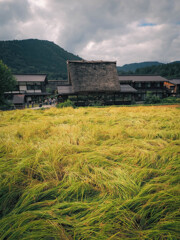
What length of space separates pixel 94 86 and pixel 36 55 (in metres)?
104

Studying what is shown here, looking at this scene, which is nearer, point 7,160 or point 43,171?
point 43,171

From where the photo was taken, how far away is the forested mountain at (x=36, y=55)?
69.1m

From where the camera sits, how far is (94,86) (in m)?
13.4

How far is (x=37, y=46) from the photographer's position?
336 ft

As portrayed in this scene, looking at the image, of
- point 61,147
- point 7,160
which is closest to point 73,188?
point 61,147

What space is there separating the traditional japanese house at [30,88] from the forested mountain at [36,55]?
169 feet

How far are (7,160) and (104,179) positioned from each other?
4.35 ft

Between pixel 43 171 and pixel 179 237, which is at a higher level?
pixel 43 171

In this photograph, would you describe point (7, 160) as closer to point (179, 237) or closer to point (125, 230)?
point (125, 230)

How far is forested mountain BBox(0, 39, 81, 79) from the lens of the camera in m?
69.1

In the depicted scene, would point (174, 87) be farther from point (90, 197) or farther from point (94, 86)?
point (90, 197)

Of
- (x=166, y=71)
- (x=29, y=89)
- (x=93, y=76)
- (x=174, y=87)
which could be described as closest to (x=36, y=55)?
(x=29, y=89)

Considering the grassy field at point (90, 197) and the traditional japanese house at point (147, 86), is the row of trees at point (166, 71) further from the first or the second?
the grassy field at point (90, 197)

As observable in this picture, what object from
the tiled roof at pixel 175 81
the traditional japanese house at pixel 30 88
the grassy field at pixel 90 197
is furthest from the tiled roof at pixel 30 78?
the tiled roof at pixel 175 81
